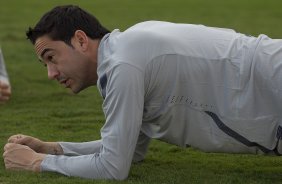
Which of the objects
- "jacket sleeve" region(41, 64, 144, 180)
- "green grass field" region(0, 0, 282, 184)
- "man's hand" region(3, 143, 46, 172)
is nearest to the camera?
"jacket sleeve" region(41, 64, 144, 180)

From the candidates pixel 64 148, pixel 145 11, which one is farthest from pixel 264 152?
pixel 145 11

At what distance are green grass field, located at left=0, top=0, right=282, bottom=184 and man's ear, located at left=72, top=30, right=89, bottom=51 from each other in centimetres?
79

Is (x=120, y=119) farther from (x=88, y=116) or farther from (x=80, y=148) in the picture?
(x=88, y=116)

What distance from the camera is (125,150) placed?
14.1 ft

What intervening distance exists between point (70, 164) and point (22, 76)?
5.15 meters

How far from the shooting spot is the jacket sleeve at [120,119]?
426cm

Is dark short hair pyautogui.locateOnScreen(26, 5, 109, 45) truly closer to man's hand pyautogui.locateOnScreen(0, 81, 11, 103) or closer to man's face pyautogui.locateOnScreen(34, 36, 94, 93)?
man's face pyautogui.locateOnScreen(34, 36, 94, 93)

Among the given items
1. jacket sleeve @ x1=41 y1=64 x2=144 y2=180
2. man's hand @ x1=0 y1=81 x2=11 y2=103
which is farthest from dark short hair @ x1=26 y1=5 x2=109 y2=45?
man's hand @ x1=0 y1=81 x2=11 y2=103

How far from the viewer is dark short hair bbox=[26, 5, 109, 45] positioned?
14.5ft

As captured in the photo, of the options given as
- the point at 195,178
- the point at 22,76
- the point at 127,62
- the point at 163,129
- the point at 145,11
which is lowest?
the point at 145,11

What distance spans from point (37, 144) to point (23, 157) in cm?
31

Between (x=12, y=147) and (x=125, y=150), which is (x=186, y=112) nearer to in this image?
(x=125, y=150)

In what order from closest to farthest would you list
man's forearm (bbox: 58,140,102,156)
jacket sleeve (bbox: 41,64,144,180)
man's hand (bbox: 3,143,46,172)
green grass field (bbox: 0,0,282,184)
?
1. jacket sleeve (bbox: 41,64,144,180)
2. man's hand (bbox: 3,143,46,172)
3. green grass field (bbox: 0,0,282,184)
4. man's forearm (bbox: 58,140,102,156)

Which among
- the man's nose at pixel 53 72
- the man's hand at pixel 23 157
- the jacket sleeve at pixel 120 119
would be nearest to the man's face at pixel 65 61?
the man's nose at pixel 53 72
